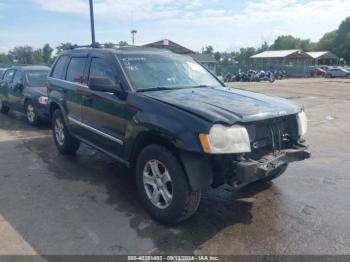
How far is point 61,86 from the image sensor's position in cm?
612

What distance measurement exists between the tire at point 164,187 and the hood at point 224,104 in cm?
55

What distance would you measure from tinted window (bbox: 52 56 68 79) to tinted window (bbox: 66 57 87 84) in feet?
0.99

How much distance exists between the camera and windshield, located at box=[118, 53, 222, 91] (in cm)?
453

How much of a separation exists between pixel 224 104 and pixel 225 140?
662 millimetres

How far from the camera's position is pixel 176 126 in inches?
139

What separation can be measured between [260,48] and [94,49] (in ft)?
387

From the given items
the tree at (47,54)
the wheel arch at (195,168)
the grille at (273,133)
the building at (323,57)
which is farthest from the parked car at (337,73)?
the wheel arch at (195,168)

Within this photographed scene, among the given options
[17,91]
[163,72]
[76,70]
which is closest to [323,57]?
[17,91]

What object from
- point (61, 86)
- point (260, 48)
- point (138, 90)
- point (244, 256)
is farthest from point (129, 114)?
point (260, 48)

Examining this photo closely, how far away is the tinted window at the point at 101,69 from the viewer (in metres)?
4.69

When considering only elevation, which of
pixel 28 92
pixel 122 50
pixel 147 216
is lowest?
pixel 147 216

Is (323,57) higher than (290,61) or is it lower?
higher

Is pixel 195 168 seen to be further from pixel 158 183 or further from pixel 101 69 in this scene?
pixel 101 69

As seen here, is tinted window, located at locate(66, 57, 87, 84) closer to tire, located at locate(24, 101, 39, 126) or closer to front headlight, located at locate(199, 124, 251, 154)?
front headlight, located at locate(199, 124, 251, 154)
